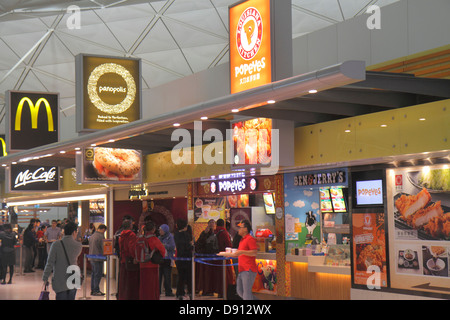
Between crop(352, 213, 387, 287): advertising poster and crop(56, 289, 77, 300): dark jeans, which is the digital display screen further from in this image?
crop(56, 289, 77, 300): dark jeans

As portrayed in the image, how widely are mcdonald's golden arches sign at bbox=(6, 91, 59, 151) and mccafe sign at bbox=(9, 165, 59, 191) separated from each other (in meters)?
6.01

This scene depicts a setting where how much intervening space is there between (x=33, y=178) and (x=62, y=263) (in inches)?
478

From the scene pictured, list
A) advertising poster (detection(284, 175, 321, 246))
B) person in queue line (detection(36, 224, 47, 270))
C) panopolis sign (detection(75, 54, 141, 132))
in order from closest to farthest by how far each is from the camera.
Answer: panopolis sign (detection(75, 54, 141, 132)) → advertising poster (detection(284, 175, 321, 246)) → person in queue line (detection(36, 224, 47, 270))

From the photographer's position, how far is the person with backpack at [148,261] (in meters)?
12.7

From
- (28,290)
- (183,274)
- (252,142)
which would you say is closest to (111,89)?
(252,142)

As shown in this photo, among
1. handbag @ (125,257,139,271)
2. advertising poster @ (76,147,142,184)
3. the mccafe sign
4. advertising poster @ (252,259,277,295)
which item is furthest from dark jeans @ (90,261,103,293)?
the mccafe sign

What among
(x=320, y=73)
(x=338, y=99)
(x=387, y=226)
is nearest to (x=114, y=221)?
(x=387, y=226)

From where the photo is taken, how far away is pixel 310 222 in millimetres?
15375

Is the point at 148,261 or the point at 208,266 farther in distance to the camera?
the point at 208,266

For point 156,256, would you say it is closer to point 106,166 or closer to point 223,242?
point 223,242

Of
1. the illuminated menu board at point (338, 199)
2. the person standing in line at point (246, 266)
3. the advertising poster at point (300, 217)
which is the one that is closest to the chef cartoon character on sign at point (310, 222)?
the advertising poster at point (300, 217)

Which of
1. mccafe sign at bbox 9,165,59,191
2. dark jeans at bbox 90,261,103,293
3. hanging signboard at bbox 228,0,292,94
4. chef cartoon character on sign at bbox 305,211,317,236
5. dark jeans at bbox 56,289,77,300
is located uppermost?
hanging signboard at bbox 228,0,292,94

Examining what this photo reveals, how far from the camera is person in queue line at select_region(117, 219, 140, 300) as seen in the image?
42.8 ft

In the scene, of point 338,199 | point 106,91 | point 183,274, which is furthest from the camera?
point 183,274
